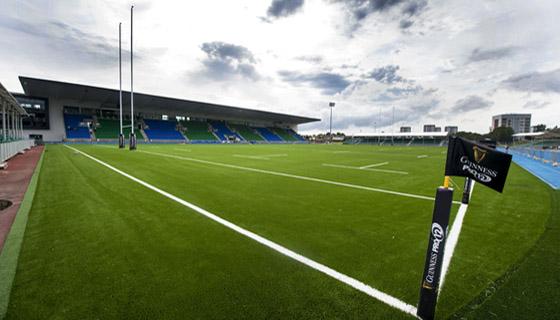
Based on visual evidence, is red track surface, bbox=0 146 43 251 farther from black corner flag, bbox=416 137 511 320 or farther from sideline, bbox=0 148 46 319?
black corner flag, bbox=416 137 511 320

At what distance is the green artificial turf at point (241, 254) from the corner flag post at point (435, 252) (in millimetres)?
231

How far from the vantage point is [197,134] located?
62375 mm

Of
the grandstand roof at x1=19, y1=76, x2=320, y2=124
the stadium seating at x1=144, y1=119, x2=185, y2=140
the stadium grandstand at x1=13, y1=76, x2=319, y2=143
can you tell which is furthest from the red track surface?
the stadium seating at x1=144, y1=119, x2=185, y2=140

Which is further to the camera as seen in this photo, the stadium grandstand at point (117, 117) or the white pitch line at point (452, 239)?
the stadium grandstand at point (117, 117)

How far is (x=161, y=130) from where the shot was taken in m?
57.2

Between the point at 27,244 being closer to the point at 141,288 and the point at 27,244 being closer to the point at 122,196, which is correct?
the point at 141,288

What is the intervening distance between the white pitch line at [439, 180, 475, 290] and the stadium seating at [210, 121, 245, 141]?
2490 inches

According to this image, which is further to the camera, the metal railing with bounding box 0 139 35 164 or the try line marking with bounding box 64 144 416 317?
the metal railing with bounding box 0 139 35 164

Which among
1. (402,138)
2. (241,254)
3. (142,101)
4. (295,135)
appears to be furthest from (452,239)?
(402,138)

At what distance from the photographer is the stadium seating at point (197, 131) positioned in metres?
61.1

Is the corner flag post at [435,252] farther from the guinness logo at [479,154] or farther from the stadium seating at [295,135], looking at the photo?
the stadium seating at [295,135]

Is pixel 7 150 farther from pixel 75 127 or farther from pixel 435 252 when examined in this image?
pixel 75 127

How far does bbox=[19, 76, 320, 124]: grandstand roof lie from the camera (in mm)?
39231

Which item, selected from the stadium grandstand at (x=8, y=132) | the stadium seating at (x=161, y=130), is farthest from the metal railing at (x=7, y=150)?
the stadium seating at (x=161, y=130)
